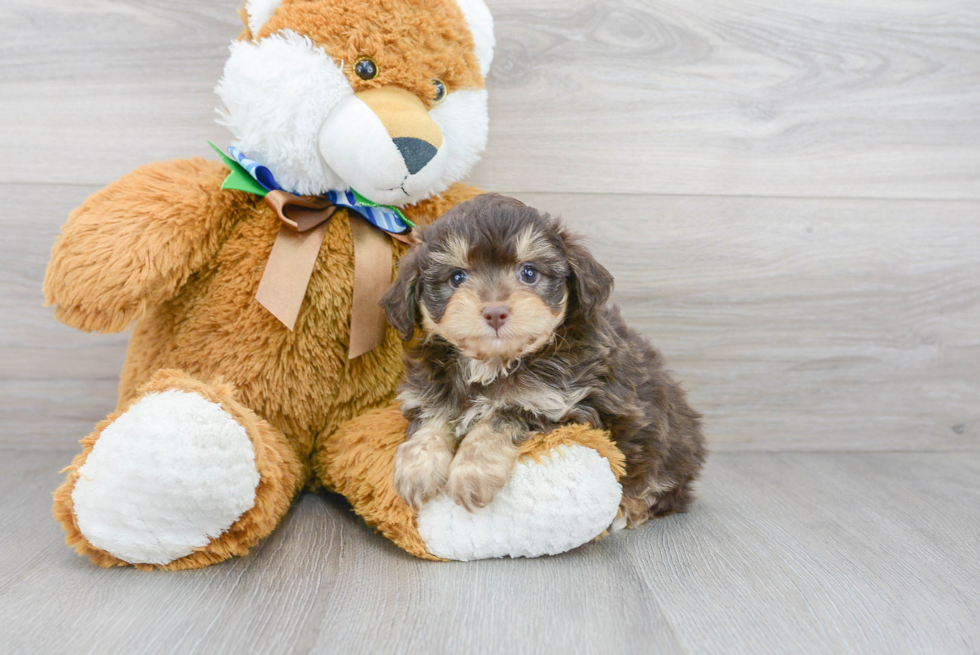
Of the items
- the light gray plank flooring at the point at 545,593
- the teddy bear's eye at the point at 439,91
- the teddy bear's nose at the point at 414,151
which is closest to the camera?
the light gray plank flooring at the point at 545,593

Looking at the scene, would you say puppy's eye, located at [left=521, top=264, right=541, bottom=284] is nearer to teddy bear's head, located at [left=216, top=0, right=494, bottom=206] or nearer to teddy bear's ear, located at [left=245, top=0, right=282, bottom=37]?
teddy bear's head, located at [left=216, top=0, right=494, bottom=206]

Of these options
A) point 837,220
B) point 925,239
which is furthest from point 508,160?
point 925,239

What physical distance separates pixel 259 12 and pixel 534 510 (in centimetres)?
117

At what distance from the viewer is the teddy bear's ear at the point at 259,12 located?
4.90 ft

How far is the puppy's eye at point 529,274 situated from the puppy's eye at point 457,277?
109 millimetres

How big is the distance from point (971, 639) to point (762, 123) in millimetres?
1403

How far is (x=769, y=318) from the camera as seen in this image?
212 centimetres

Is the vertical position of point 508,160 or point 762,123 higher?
point 762,123

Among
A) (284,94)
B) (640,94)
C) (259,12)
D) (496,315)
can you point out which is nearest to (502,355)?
(496,315)

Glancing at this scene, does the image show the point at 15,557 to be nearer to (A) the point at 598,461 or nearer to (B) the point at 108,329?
(B) the point at 108,329

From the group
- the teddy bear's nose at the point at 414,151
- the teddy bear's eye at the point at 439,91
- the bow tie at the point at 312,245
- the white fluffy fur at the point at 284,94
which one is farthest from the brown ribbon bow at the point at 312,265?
the teddy bear's eye at the point at 439,91

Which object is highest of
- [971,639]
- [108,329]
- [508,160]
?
[508,160]

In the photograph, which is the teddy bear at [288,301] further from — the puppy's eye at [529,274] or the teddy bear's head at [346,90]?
the puppy's eye at [529,274]

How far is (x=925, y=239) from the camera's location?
2119 millimetres
